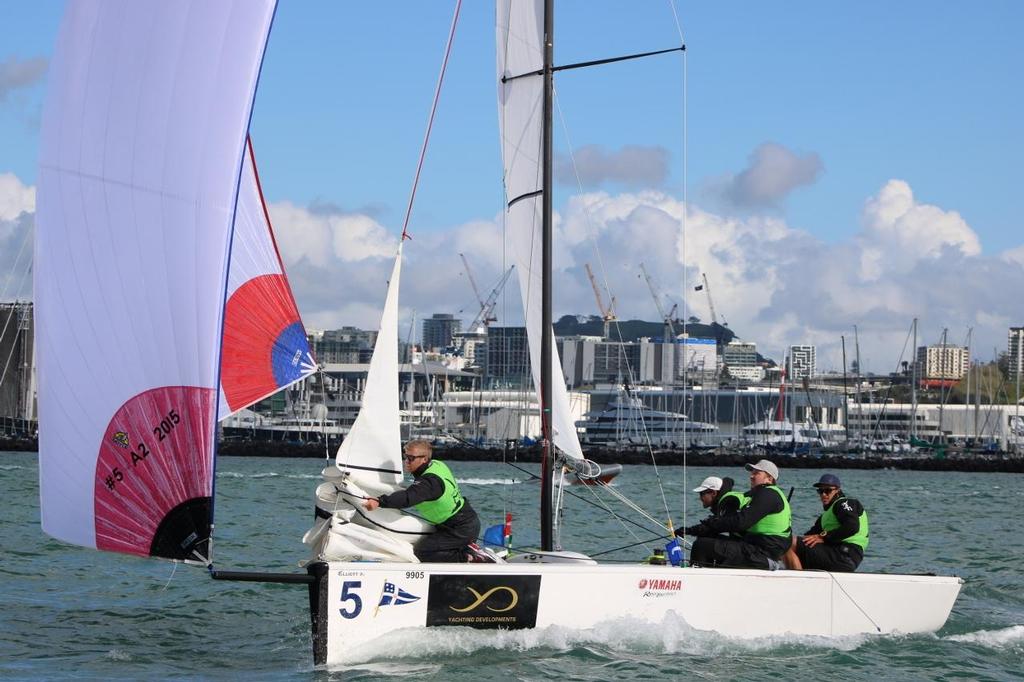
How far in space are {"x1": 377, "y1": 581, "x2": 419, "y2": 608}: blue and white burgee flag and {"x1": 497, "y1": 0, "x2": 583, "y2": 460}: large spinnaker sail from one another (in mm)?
3088

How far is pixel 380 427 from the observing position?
10180 millimetres

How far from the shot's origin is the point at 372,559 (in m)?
9.83

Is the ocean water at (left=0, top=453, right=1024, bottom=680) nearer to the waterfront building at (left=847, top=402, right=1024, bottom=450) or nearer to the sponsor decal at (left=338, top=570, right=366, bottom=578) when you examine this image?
the sponsor decal at (left=338, top=570, right=366, bottom=578)

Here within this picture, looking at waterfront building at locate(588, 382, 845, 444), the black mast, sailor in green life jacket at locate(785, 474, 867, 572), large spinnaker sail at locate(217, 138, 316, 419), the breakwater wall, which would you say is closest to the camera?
large spinnaker sail at locate(217, 138, 316, 419)

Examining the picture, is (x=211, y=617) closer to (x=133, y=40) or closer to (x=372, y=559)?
(x=372, y=559)

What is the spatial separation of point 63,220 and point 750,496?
5.63 metres

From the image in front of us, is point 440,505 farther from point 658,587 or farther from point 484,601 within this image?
point 658,587

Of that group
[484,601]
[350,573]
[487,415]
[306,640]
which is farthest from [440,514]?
[487,415]

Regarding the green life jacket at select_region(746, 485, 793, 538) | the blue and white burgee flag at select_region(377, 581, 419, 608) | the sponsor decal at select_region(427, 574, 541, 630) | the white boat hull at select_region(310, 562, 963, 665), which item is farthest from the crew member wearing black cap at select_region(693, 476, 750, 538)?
the blue and white burgee flag at select_region(377, 581, 419, 608)

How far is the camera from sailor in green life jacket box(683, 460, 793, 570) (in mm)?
10883

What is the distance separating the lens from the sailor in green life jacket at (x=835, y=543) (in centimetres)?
1142

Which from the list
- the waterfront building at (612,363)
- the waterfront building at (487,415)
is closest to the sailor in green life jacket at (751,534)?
the waterfront building at (487,415)

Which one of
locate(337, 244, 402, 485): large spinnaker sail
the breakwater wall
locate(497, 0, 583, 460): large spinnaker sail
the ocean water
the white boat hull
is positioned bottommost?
the breakwater wall

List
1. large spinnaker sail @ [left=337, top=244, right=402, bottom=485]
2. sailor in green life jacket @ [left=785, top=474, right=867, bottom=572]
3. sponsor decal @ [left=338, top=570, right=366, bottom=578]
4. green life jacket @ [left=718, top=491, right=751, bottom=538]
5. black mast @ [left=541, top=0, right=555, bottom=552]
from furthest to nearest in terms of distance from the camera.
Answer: black mast @ [left=541, top=0, right=555, bottom=552] → sailor in green life jacket @ [left=785, top=474, right=867, bottom=572] → green life jacket @ [left=718, top=491, right=751, bottom=538] → large spinnaker sail @ [left=337, top=244, right=402, bottom=485] → sponsor decal @ [left=338, top=570, right=366, bottom=578]
